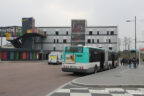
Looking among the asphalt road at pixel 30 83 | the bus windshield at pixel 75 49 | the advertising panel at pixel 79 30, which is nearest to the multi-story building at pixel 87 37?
the advertising panel at pixel 79 30

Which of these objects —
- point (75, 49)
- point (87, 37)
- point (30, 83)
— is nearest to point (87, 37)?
point (87, 37)

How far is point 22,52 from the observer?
5609 centimetres

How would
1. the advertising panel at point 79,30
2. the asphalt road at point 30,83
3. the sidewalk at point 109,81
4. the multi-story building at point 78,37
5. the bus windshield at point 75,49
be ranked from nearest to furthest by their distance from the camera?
1. the asphalt road at point 30,83
2. the sidewalk at point 109,81
3. the bus windshield at point 75,49
4. the advertising panel at point 79,30
5. the multi-story building at point 78,37

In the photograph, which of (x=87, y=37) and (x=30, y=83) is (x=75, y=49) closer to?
(x=30, y=83)

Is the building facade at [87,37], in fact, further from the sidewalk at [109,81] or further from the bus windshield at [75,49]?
the sidewalk at [109,81]

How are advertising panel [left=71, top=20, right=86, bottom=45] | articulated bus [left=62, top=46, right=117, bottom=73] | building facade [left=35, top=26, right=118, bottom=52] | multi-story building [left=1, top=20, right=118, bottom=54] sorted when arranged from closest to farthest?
articulated bus [left=62, top=46, right=117, bottom=73]
advertising panel [left=71, top=20, right=86, bottom=45]
multi-story building [left=1, top=20, right=118, bottom=54]
building facade [left=35, top=26, right=118, bottom=52]

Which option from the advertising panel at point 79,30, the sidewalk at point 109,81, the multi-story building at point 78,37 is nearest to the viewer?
the sidewalk at point 109,81

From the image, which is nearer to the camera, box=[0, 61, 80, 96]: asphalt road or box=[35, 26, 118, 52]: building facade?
box=[0, 61, 80, 96]: asphalt road

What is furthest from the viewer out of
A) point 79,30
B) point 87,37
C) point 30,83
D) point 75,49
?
point 87,37

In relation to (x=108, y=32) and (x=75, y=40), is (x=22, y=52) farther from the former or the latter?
(x=108, y=32)

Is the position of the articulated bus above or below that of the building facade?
below

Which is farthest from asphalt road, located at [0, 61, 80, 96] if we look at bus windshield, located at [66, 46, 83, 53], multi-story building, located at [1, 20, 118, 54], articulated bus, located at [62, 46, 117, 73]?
multi-story building, located at [1, 20, 118, 54]

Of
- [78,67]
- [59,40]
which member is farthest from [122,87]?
[59,40]

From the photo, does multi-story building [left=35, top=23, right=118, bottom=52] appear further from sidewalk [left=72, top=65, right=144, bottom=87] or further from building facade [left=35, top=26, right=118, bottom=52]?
sidewalk [left=72, top=65, right=144, bottom=87]
